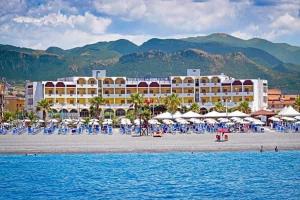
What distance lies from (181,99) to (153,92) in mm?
4593

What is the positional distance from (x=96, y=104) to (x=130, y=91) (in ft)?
30.7

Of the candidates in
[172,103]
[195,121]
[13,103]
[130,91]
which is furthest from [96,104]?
[13,103]

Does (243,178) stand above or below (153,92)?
below

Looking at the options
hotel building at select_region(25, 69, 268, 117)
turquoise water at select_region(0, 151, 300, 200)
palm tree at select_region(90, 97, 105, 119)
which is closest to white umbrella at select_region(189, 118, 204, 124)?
turquoise water at select_region(0, 151, 300, 200)

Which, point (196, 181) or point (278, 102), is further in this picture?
point (278, 102)

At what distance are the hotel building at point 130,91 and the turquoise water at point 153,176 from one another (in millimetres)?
52619

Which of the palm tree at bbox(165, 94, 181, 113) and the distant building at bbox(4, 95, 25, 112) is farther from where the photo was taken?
the distant building at bbox(4, 95, 25, 112)

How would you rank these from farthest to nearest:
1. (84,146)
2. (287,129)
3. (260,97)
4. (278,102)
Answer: (278,102) → (260,97) → (287,129) → (84,146)

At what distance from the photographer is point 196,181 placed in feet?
93.2

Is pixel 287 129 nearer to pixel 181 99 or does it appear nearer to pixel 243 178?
pixel 243 178

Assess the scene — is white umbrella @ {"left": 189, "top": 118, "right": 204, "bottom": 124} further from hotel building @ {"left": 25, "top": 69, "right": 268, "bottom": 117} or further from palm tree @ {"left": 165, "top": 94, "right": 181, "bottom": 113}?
hotel building @ {"left": 25, "top": 69, "right": 268, "bottom": 117}

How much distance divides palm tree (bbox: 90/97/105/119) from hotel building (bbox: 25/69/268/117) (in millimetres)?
5430

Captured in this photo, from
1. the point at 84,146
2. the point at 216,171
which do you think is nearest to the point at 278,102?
the point at 84,146

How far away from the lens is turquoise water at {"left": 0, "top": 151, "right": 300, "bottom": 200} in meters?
25.0
